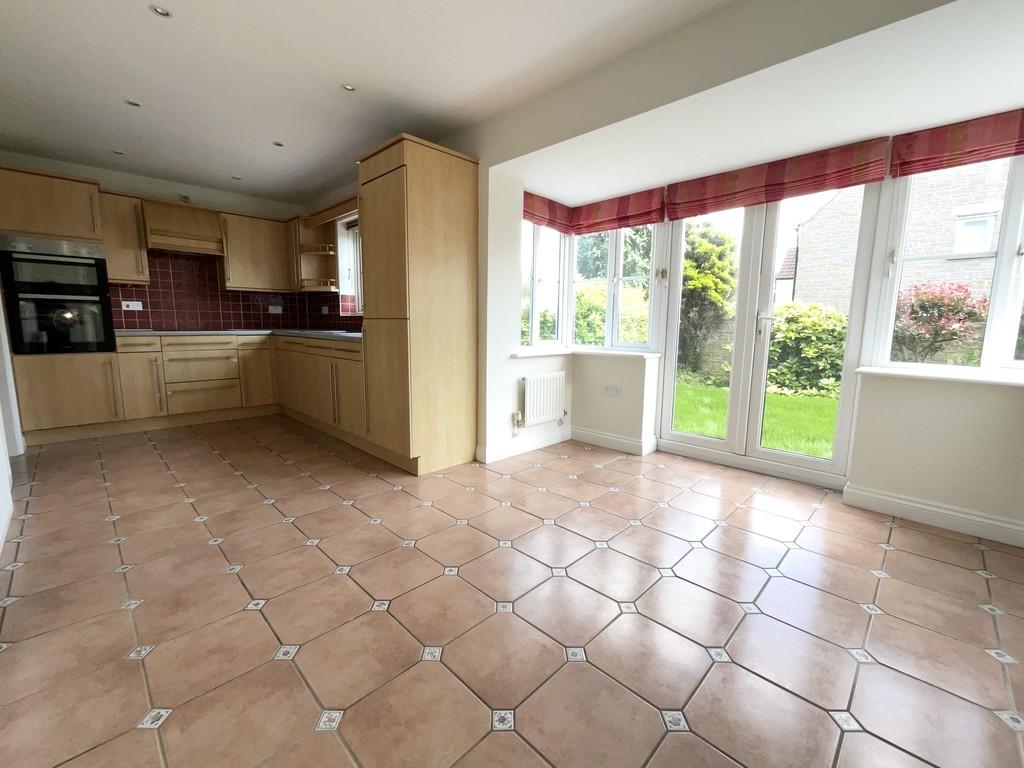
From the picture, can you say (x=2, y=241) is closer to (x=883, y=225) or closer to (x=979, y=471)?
(x=883, y=225)

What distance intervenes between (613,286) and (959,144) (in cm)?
227

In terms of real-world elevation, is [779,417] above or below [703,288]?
below

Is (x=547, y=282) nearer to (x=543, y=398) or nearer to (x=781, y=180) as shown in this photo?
(x=543, y=398)

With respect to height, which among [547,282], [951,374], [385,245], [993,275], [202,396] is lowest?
[202,396]

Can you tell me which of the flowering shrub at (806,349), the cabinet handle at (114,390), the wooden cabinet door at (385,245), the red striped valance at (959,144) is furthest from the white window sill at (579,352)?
the cabinet handle at (114,390)

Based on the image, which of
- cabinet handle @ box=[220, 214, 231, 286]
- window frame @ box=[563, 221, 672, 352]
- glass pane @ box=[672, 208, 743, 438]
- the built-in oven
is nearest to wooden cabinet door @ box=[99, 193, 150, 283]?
the built-in oven

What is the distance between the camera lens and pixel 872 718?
1.20 m

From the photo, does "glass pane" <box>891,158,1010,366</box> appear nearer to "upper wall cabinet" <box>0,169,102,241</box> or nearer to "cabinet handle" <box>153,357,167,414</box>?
"cabinet handle" <box>153,357,167,414</box>

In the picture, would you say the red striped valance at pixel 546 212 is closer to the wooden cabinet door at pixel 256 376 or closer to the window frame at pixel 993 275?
the window frame at pixel 993 275

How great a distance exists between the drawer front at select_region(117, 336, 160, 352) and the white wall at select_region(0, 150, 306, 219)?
4.57 ft

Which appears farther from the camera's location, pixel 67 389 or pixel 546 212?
pixel 546 212

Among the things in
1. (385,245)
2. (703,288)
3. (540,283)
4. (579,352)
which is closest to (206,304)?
(385,245)

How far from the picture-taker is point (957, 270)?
247 centimetres

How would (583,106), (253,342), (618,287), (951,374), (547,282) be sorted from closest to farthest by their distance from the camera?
1. (951,374)
2. (583,106)
3. (618,287)
4. (547,282)
5. (253,342)
